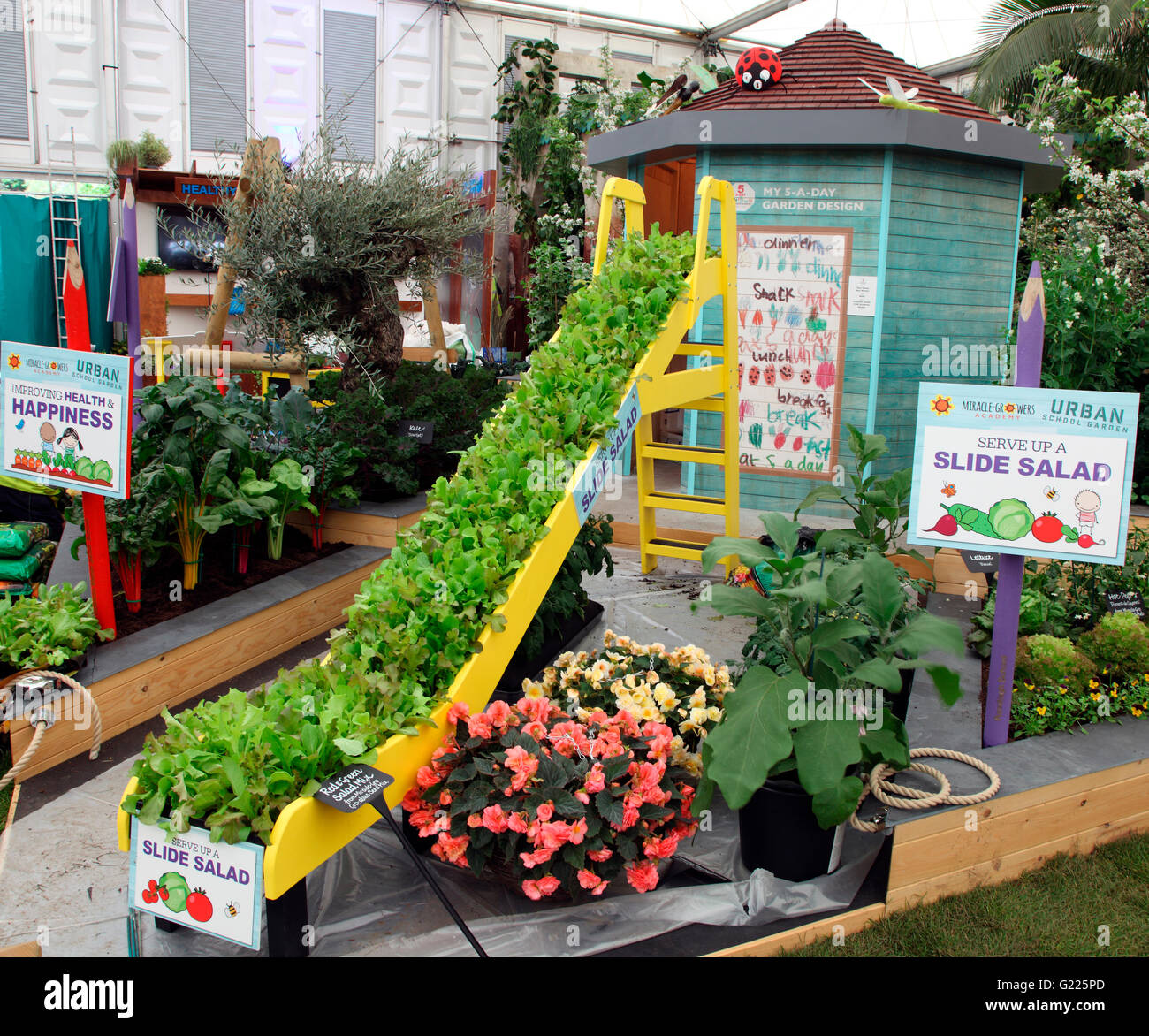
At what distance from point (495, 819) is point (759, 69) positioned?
6.41 metres

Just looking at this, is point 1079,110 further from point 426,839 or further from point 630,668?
point 426,839

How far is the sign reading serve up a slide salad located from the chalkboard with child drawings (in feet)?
12.3

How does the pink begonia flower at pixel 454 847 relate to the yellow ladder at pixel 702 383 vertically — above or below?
below

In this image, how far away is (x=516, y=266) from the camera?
570 inches

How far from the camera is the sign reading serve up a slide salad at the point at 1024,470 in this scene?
9.42 ft

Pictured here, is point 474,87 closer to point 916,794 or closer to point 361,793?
point 916,794

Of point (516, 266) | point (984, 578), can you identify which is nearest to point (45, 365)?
point (984, 578)

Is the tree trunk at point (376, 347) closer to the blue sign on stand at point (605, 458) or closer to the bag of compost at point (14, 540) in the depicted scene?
the bag of compost at point (14, 540)

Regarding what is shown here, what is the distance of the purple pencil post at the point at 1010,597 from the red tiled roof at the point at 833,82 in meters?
4.17

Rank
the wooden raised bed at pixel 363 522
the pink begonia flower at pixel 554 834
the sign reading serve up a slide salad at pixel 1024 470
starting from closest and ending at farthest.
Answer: the pink begonia flower at pixel 554 834 < the sign reading serve up a slide salad at pixel 1024 470 < the wooden raised bed at pixel 363 522

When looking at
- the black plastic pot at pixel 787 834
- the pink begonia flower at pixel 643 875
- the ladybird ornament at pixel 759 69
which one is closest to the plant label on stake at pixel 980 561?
the black plastic pot at pixel 787 834

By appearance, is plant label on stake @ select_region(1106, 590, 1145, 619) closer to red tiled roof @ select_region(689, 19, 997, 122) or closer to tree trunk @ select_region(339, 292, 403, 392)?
red tiled roof @ select_region(689, 19, 997, 122)

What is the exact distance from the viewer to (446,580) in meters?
2.82

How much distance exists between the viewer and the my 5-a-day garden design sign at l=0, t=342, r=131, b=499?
355cm
